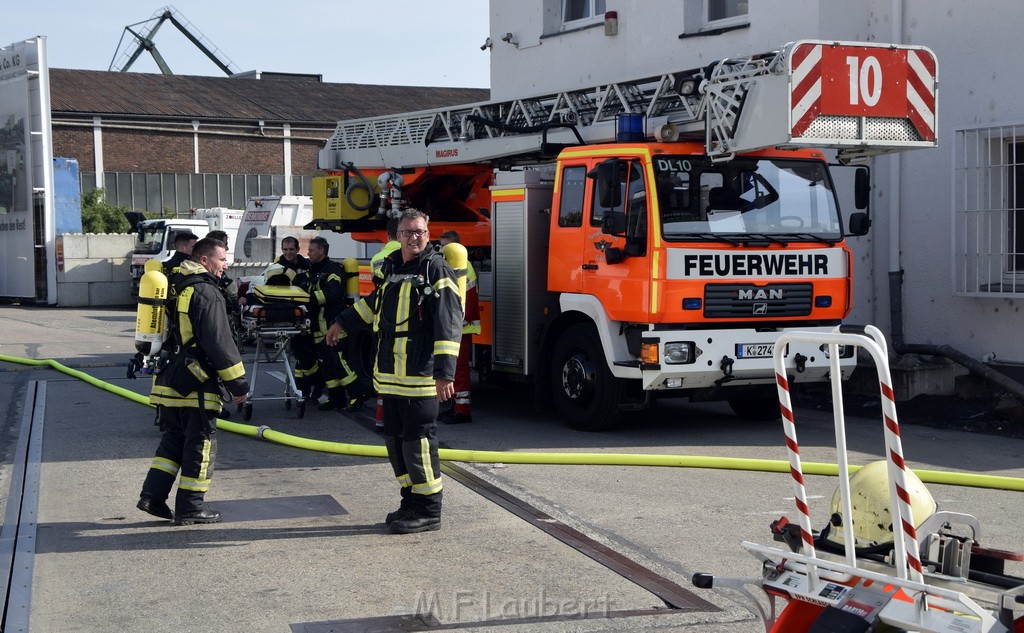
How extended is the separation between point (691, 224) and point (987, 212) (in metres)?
4.03

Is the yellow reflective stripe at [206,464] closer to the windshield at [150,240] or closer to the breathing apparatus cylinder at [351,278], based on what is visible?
the breathing apparatus cylinder at [351,278]

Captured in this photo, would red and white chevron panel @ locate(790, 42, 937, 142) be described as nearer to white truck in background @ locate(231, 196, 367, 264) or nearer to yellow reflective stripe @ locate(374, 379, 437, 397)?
yellow reflective stripe @ locate(374, 379, 437, 397)

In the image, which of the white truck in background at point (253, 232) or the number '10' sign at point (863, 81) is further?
the white truck in background at point (253, 232)

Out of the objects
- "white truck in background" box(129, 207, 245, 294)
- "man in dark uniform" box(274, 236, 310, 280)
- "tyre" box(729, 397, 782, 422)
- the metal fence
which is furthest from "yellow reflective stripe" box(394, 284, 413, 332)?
the metal fence

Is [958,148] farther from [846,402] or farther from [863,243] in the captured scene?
[846,402]

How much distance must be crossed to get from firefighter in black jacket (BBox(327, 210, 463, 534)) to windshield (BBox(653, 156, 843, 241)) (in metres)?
2.97

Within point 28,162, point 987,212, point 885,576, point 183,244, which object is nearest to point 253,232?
point 28,162

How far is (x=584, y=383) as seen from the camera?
9.93 meters

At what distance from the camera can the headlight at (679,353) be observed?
9.21 meters

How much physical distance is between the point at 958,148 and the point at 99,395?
30.9ft

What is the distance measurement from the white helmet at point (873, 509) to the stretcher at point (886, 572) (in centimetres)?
6

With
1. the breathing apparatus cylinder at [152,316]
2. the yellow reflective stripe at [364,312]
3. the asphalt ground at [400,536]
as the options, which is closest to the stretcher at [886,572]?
the asphalt ground at [400,536]

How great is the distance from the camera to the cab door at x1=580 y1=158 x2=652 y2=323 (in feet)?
30.3

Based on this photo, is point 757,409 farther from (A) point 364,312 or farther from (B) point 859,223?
(A) point 364,312
